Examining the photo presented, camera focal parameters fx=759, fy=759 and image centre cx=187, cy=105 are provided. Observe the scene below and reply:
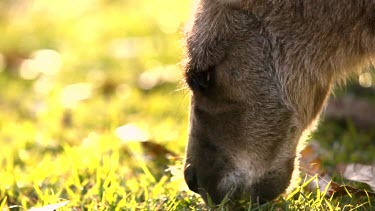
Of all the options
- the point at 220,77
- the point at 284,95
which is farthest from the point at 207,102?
the point at 284,95

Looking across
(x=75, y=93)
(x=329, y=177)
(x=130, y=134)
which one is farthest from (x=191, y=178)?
(x=75, y=93)

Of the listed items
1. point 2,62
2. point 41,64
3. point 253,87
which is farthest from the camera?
point 2,62

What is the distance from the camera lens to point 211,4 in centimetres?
342

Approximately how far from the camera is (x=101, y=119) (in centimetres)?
555

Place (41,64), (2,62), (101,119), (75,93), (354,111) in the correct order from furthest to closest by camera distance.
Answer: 1. (2,62)
2. (41,64)
3. (75,93)
4. (101,119)
5. (354,111)

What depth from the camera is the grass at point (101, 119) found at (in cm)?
367

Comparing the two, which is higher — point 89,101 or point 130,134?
point 130,134

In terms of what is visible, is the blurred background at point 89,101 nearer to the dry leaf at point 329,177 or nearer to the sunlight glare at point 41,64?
the sunlight glare at point 41,64

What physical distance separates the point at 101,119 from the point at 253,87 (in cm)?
238

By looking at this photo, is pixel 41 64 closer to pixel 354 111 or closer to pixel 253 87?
pixel 354 111

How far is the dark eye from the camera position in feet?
11.2

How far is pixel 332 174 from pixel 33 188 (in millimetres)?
1546

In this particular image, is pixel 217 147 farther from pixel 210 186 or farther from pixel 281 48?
pixel 281 48

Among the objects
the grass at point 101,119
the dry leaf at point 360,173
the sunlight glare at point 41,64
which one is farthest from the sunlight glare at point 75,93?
the dry leaf at point 360,173
